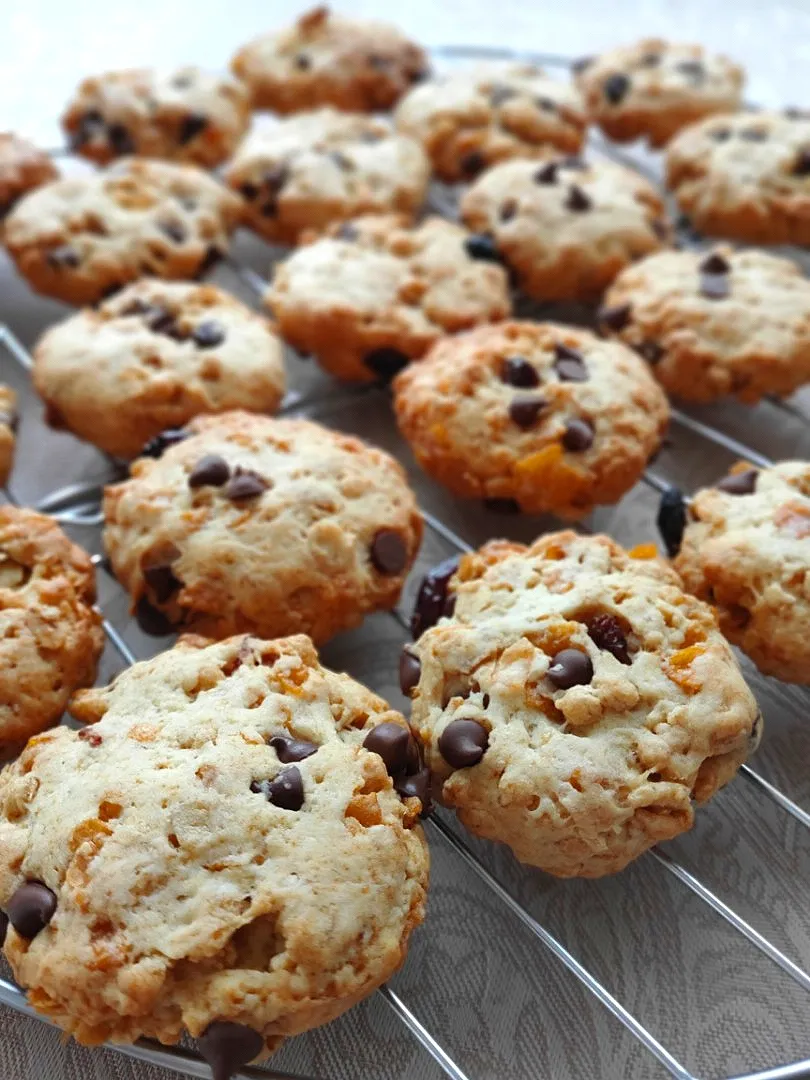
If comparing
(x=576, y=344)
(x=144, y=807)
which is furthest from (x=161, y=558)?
(x=576, y=344)

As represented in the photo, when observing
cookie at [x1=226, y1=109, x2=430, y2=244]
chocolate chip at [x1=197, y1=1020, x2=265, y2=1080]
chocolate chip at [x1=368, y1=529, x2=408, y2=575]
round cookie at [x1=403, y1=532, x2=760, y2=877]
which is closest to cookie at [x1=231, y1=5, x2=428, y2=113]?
cookie at [x1=226, y1=109, x2=430, y2=244]

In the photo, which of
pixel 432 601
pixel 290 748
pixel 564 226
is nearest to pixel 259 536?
pixel 432 601

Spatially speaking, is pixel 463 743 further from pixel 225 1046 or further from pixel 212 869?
pixel 225 1046

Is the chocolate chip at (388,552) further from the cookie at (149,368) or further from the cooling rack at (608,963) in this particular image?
the cookie at (149,368)

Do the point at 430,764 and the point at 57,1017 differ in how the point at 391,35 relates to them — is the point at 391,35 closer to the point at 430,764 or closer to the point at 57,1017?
the point at 430,764

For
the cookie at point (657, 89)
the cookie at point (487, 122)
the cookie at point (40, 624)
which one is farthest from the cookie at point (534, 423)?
the cookie at point (657, 89)

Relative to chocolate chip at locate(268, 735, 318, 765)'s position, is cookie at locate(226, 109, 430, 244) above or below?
above

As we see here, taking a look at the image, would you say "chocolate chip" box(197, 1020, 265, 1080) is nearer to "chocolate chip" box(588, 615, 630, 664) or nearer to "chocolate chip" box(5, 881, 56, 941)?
"chocolate chip" box(5, 881, 56, 941)

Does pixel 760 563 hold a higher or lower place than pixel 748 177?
lower
